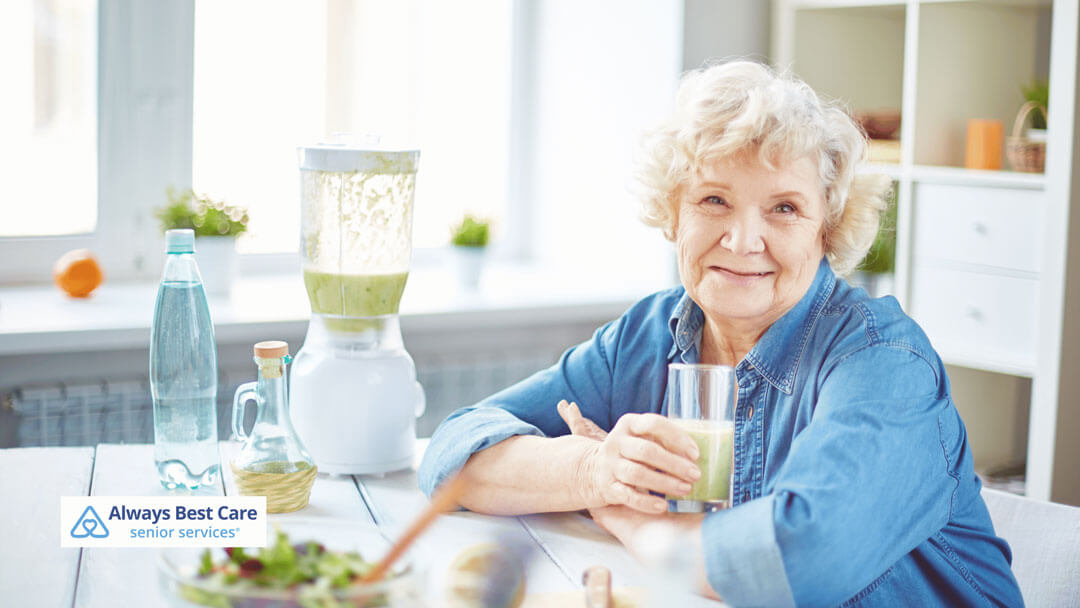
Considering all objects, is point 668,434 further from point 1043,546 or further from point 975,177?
point 975,177

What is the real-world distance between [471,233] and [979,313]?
117 centimetres

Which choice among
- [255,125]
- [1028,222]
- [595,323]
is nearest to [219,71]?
[255,125]

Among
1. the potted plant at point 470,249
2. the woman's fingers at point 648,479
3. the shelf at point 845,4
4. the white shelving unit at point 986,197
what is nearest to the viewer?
the woman's fingers at point 648,479

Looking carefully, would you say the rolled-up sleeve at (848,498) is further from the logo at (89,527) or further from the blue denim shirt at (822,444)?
the logo at (89,527)

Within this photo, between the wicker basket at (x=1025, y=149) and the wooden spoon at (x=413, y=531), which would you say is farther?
the wicker basket at (x=1025, y=149)

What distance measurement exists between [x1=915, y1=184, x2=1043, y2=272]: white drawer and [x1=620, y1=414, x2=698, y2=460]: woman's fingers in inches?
57.0

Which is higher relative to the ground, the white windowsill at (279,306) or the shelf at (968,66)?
the shelf at (968,66)

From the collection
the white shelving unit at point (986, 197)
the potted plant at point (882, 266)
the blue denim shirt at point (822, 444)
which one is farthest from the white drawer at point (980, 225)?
the blue denim shirt at point (822, 444)

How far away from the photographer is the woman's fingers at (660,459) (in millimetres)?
1102

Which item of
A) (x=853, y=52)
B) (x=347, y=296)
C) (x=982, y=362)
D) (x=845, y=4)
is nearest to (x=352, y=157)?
(x=347, y=296)

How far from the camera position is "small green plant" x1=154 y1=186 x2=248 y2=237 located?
2525 millimetres

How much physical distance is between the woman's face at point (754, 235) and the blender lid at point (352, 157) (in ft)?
1.24

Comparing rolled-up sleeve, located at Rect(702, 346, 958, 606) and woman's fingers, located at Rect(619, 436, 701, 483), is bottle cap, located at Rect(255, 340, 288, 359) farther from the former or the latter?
rolled-up sleeve, located at Rect(702, 346, 958, 606)

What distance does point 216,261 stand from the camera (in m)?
2.57
